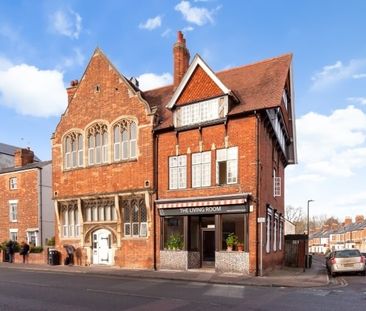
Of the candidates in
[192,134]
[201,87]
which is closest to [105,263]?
[192,134]

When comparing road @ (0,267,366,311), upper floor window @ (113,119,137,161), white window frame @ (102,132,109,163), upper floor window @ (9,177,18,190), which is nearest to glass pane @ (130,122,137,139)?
upper floor window @ (113,119,137,161)

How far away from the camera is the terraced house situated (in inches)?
854

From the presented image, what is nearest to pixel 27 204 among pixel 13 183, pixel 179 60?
pixel 13 183

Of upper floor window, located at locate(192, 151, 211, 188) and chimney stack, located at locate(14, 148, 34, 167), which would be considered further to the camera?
chimney stack, located at locate(14, 148, 34, 167)

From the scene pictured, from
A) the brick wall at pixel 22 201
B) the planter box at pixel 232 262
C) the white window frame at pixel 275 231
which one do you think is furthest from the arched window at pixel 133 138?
the brick wall at pixel 22 201

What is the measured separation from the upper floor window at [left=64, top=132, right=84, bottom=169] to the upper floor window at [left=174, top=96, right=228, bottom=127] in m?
8.02

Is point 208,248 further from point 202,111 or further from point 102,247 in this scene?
point 202,111

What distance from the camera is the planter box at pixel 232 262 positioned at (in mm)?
20766

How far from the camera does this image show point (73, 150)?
95.6 feet

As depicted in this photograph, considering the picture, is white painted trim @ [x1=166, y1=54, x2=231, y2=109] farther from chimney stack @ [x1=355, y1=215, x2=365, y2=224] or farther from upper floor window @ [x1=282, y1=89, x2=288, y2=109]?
chimney stack @ [x1=355, y1=215, x2=365, y2=224]

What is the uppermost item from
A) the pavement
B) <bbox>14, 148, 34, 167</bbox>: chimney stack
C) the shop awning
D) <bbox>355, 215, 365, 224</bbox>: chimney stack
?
<bbox>14, 148, 34, 167</bbox>: chimney stack

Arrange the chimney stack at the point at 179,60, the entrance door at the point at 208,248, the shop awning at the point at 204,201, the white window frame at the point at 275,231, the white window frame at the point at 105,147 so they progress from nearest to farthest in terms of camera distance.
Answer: the shop awning at the point at 204,201 < the entrance door at the point at 208,248 < the white window frame at the point at 275,231 < the white window frame at the point at 105,147 < the chimney stack at the point at 179,60

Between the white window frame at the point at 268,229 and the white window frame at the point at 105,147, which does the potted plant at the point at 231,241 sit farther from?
the white window frame at the point at 105,147

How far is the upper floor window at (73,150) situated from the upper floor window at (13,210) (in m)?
12.0
